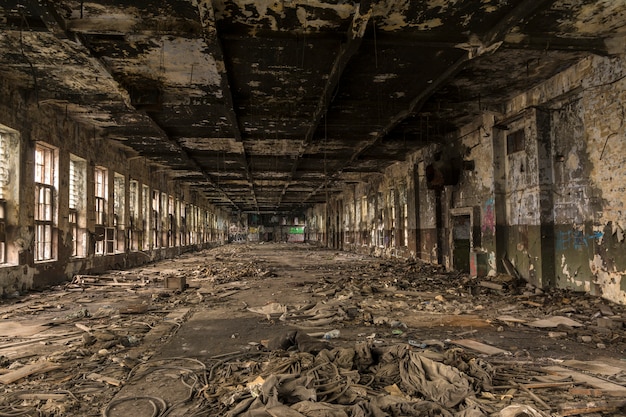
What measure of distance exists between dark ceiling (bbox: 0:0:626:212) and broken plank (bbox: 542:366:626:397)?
14.9 ft

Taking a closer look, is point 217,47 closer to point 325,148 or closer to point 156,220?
point 325,148

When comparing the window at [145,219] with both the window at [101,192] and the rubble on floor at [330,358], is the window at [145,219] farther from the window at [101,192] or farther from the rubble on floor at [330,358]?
the rubble on floor at [330,358]

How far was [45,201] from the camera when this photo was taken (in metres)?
10.3

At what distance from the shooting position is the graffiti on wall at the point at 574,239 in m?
7.48

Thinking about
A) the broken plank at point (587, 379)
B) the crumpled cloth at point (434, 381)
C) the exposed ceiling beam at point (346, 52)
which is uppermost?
the exposed ceiling beam at point (346, 52)

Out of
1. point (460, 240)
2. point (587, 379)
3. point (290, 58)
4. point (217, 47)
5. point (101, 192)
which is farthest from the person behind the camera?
point (101, 192)

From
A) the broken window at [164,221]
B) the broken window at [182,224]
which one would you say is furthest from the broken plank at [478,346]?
the broken window at [182,224]

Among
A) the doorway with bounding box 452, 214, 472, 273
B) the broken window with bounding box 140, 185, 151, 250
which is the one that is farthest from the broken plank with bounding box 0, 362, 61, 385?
the broken window with bounding box 140, 185, 151, 250

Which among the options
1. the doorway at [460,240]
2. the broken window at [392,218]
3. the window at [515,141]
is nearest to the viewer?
the window at [515,141]

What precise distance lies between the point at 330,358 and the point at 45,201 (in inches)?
368

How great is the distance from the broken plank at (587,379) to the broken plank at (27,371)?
522 cm

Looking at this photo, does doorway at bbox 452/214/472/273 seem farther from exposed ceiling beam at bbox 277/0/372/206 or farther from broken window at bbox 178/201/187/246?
broken window at bbox 178/201/187/246

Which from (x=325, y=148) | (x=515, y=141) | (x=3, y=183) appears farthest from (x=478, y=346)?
(x=325, y=148)

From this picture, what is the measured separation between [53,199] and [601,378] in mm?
11691
